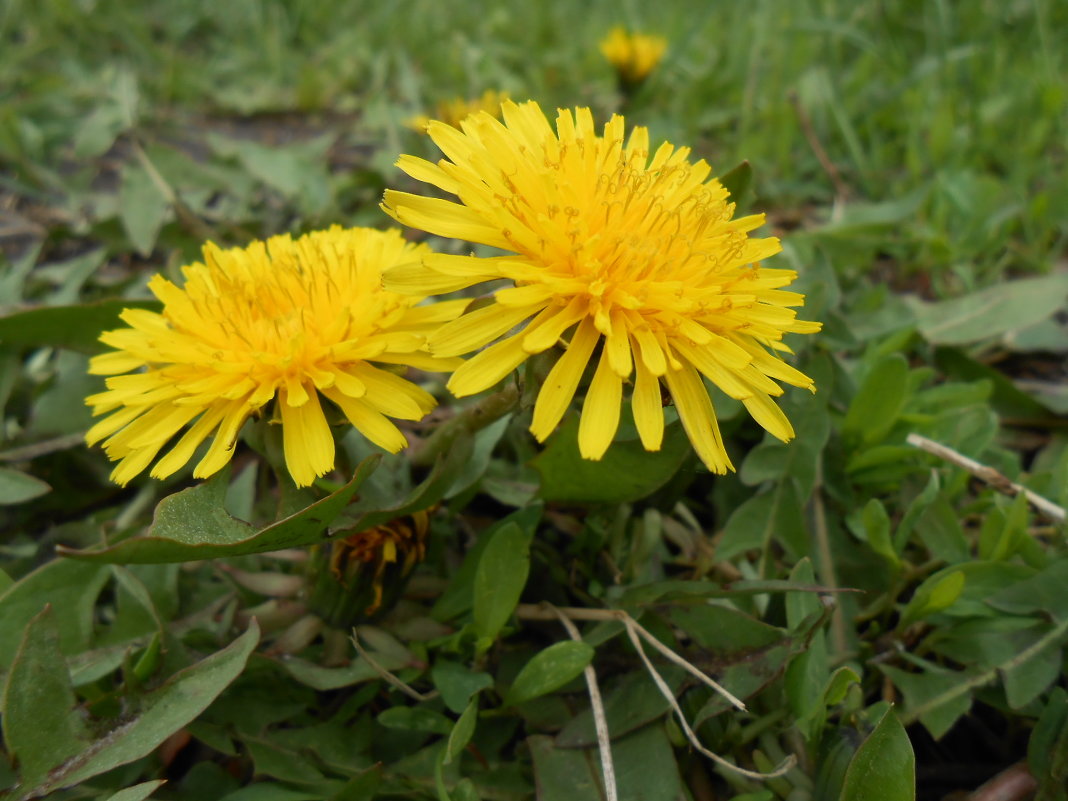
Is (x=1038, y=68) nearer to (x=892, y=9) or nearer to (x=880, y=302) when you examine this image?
(x=892, y=9)

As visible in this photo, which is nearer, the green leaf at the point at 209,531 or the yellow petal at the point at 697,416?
the green leaf at the point at 209,531

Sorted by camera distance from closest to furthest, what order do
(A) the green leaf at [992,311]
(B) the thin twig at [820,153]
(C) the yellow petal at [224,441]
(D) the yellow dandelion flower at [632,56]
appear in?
(C) the yellow petal at [224,441]
(A) the green leaf at [992,311]
(B) the thin twig at [820,153]
(D) the yellow dandelion flower at [632,56]

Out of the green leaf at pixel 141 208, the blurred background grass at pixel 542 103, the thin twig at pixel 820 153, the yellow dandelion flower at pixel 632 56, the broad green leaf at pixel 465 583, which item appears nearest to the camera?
the broad green leaf at pixel 465 583

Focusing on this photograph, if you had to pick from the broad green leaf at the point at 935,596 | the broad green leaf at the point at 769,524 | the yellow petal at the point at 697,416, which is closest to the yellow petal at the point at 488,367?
the yellow petal at the point at 697,416

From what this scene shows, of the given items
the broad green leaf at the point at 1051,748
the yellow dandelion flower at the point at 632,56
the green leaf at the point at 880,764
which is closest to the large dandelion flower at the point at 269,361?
the green leaf at the point at 880,764

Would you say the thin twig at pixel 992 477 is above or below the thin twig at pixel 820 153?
below

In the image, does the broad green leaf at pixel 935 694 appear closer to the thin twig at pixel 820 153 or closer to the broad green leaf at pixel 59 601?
the broad green leaf at pixel 59 601

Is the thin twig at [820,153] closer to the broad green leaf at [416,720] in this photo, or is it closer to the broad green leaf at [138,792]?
the broad green leaf at [416,720]

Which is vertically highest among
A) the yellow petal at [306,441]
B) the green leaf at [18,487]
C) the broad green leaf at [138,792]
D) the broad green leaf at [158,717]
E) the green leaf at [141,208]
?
the green leaf at [141,208]

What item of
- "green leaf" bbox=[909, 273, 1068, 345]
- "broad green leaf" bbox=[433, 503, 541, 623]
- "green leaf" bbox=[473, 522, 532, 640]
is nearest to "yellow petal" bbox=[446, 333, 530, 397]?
"green leaf" bbox=[473, 522, 532, 640]
